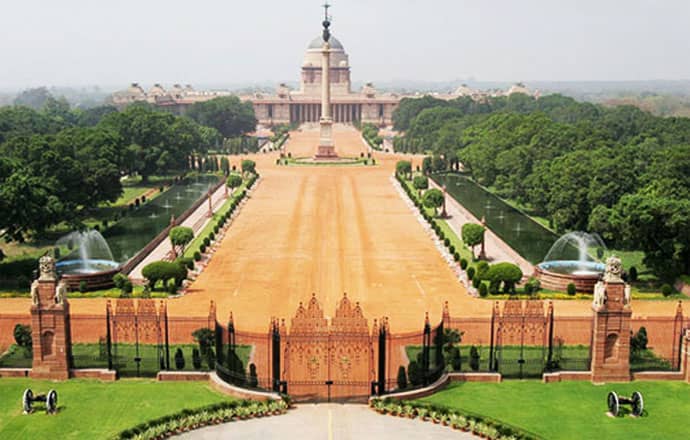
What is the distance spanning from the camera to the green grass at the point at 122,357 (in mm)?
25984

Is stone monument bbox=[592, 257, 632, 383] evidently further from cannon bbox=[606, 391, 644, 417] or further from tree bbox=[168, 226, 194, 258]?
tree bbox=[168, 226, 194, 258]

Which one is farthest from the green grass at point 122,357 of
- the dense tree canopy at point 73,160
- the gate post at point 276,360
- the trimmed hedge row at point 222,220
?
the trimmed hedge row at point 222,220

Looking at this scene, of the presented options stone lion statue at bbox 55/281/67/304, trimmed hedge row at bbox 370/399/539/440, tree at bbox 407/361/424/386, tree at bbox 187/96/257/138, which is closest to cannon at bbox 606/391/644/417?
trimmed hedge row at bbox 370/399/539/440

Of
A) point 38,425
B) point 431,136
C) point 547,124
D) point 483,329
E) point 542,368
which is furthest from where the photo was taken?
point 431,136

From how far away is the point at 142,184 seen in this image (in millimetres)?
72500

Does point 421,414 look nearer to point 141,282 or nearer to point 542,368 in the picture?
point 542,368

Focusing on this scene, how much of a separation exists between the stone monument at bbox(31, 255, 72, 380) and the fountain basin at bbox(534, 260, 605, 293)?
68.4ft

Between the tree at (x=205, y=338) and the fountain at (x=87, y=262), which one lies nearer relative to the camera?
the tree at (x=205, y=338)

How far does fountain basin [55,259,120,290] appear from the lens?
3653cm

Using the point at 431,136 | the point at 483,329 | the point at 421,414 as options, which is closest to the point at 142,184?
the point at 431,136

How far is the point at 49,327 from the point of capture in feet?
82.4

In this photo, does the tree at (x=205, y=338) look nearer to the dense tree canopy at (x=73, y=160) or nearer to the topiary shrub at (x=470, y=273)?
the topiary shrub at (x=470, y=273)

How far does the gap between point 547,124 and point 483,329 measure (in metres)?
39.8

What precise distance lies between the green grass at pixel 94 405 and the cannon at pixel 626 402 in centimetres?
1027
